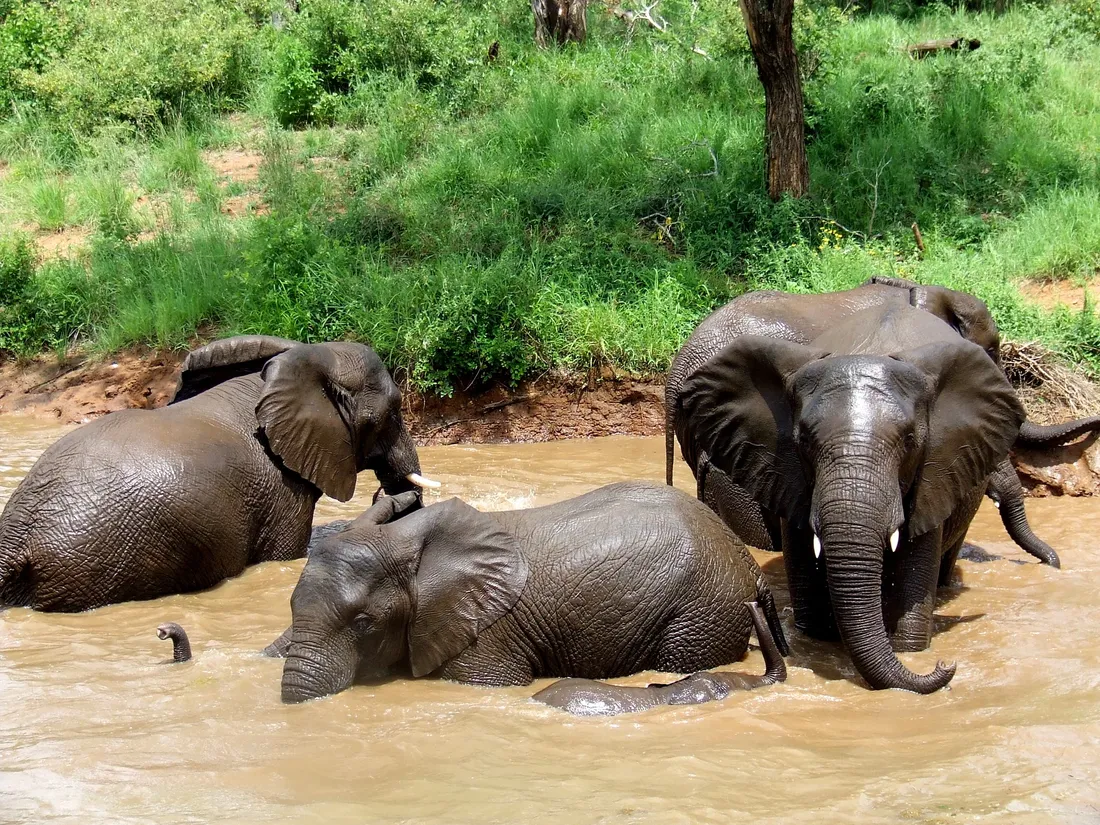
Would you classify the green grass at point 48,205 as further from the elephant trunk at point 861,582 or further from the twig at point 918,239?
the elephant trunk at point 861,582

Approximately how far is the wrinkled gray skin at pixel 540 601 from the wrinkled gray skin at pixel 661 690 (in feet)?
0.60

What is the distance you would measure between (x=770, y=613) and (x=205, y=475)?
10.3 ft

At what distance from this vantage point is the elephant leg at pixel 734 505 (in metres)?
7.43

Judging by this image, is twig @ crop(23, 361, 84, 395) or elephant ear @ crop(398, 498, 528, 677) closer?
elephant ear @ crop(398, 498, 528, 677)

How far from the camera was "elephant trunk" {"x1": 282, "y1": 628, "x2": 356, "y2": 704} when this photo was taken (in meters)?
5.26

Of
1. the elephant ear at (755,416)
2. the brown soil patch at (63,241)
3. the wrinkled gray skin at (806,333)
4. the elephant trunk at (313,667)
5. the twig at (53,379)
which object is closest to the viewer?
the elephant trunk at (313,667)

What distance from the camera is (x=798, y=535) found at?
19.5 ft

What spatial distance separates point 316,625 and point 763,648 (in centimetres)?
183

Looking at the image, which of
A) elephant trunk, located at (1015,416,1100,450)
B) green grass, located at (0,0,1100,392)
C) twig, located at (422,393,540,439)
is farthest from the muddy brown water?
green grass, located at (0,0,1100,392)

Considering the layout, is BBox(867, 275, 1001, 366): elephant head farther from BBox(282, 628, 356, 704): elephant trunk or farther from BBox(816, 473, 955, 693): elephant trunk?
BBox(282, 628, 356, 704): elephant trunk

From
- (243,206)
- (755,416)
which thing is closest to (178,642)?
(755,416)

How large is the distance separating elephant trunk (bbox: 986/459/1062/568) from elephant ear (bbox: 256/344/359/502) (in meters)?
3.69

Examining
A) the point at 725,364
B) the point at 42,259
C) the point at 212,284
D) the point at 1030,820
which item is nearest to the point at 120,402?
the point at 212,284

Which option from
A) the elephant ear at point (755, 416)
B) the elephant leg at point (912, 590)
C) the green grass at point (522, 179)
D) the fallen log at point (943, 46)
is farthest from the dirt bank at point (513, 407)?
the fallen log at point (943, 46)
